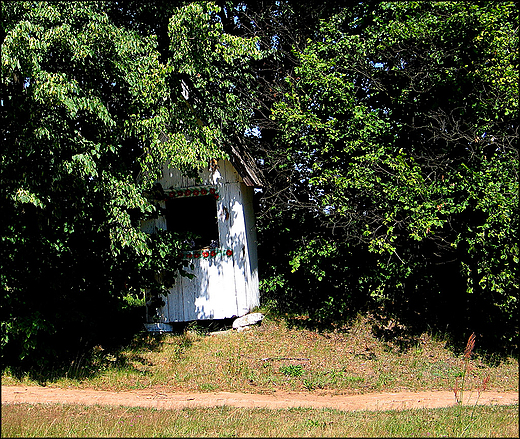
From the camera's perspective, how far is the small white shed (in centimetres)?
1148

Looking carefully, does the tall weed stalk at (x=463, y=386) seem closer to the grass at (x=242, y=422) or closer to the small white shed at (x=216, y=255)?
the grass at (x=242, y=422)

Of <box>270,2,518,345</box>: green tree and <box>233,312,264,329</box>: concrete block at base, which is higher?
<box>270,2,518,345</box>: green tree

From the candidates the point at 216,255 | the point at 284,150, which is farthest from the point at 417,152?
the point at 216,255

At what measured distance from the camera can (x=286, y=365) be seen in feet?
33.7

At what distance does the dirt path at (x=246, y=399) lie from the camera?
817 centimetres

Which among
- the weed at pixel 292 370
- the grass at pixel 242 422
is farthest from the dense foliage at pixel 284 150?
the weed at pixel 292 370

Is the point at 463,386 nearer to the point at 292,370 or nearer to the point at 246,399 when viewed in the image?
the point at 292,370

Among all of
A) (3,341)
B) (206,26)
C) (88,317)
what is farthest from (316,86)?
(3,341)

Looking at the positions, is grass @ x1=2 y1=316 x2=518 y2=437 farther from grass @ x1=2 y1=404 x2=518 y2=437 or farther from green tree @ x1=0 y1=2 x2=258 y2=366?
green tree @ x1=0 y1=2 x2=258 y2=366

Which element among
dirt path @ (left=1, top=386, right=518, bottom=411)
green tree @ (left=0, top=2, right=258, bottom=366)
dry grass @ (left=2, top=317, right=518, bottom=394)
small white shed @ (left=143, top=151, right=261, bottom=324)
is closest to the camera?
green tree @ (left=0, top=2, right=258, bottom=366)

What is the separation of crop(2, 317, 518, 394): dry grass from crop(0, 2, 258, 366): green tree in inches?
48.6

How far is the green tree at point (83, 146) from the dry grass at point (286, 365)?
1235 millimetres

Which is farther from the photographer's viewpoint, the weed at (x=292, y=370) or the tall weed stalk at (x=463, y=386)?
the weed at (x=292, y=370)

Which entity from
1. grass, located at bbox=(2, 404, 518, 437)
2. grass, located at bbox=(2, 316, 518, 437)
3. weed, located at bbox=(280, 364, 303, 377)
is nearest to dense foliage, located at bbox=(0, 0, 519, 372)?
grass, located at bbox=(2, 316, 518, 437)
